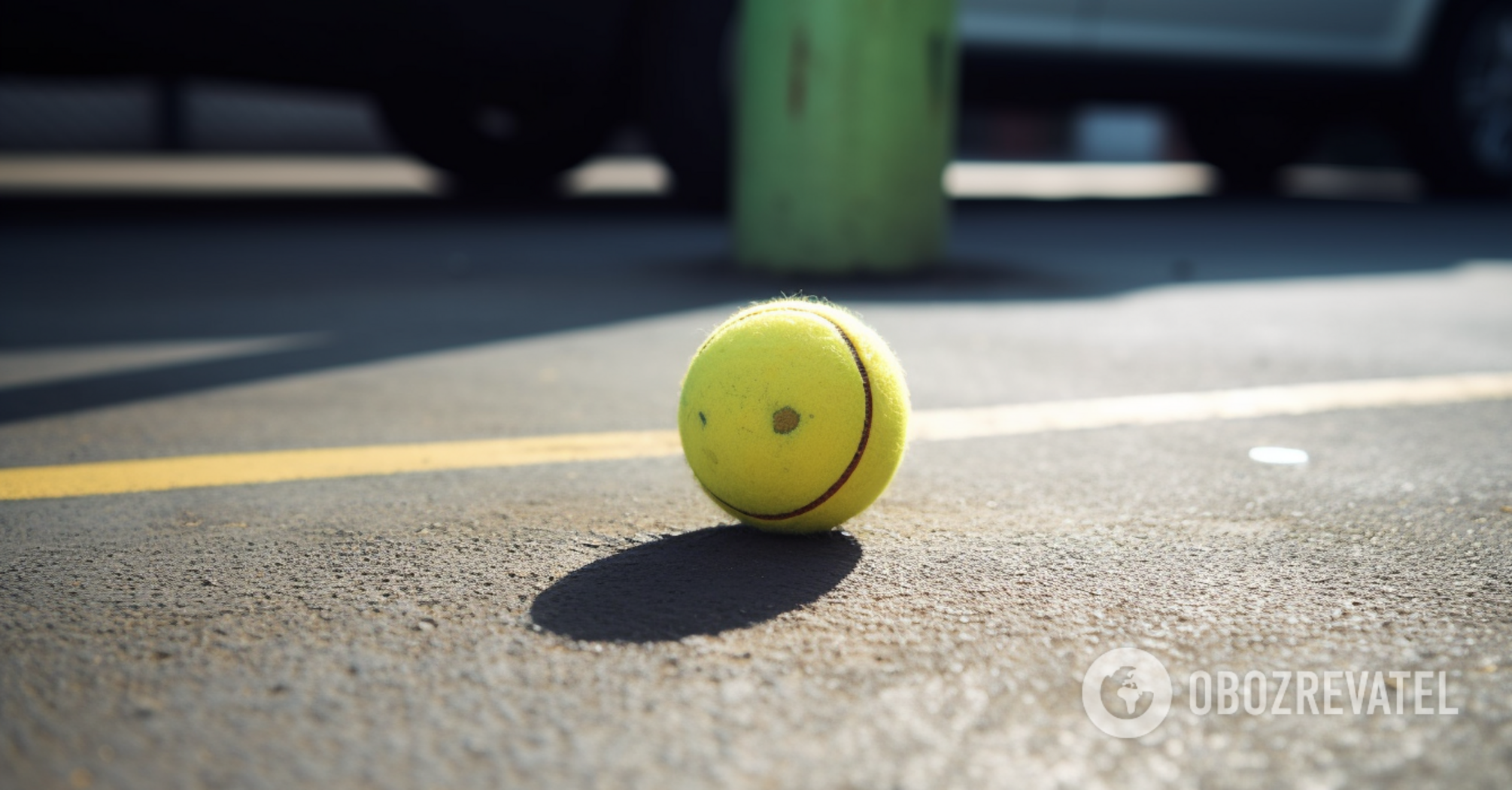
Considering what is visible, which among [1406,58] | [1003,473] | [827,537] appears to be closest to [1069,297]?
[1003,473]

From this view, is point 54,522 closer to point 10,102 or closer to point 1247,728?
point 1247,728

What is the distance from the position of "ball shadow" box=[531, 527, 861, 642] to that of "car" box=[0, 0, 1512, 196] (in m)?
4.96

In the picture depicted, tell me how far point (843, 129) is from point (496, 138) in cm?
508

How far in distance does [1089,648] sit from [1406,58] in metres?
9.19

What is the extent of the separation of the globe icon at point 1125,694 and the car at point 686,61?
559cm

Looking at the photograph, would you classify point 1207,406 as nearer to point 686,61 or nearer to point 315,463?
point 315,463

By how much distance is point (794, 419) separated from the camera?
7.45 feet

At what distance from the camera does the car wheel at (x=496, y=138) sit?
369 inches

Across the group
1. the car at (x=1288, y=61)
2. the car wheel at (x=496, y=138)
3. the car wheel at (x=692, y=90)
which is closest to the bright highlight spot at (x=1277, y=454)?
the car wheel at (x=692, y=90)

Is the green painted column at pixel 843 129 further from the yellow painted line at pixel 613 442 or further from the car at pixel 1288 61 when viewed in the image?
the yellow painted line at pixel 613 442

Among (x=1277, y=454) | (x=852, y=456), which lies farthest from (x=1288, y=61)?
(x=852, y=456)

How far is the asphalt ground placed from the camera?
5.19ft

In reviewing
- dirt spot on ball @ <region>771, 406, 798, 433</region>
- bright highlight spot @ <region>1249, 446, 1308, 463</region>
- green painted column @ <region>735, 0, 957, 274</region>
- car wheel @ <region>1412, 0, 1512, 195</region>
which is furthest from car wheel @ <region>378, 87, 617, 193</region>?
dirt spot on ball @ <region>771, 406, 798, 433</region>

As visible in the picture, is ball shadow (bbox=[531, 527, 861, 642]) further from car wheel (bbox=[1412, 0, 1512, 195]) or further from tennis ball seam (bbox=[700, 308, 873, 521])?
car wheel (bbox=[1412, 0, 1512, 195])
